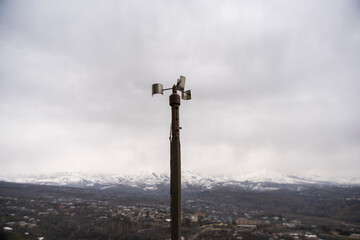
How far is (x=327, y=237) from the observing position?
63156 millimetres

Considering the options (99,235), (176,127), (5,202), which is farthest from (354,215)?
(5,202)

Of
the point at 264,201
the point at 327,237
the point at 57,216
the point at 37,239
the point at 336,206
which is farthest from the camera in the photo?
the point at 264,201

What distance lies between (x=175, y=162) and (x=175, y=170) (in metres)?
0.15

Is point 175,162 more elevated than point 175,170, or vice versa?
point 175,162

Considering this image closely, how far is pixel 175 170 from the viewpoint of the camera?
14.5ft

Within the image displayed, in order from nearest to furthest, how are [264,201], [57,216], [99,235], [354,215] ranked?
[99,235] < [57,216] < [354,215] < [264,201]

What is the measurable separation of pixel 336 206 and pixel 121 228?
111 m

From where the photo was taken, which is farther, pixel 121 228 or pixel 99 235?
pixel 121 228

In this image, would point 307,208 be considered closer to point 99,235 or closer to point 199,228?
point 199,228

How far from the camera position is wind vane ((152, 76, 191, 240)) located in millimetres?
4258

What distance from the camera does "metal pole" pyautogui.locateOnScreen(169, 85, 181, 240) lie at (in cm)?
425

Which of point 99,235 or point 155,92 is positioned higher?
point 155,92

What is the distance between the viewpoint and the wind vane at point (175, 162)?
168 inches

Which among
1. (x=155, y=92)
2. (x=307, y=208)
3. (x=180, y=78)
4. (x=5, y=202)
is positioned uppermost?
(x=180, y=78)
